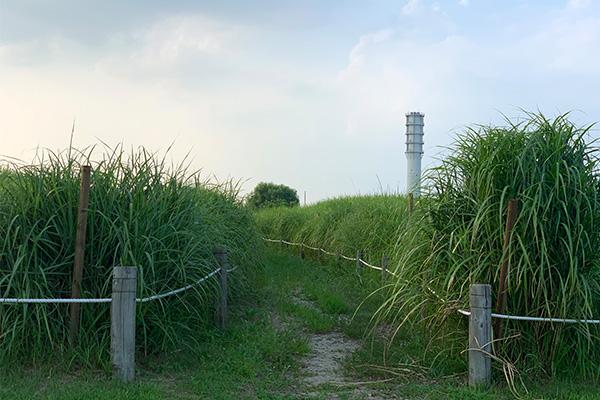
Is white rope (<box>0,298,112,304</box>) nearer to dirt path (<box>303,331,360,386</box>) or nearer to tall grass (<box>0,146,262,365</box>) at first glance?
tall grass (<box>0,146,262,365</box>)

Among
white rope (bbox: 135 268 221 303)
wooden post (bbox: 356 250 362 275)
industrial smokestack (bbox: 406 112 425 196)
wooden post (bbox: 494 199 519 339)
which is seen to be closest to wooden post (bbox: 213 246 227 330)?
white rope (bbox: 135 268 221 303)

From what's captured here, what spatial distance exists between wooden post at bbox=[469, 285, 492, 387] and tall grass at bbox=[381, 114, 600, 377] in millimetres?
233

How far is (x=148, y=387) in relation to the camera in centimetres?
443

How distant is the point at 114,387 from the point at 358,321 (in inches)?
139

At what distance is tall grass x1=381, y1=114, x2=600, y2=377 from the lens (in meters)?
4.70

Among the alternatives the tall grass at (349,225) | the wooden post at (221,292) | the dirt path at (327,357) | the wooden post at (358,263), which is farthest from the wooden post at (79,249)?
the wooden post at (358,263)

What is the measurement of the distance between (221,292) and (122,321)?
181 cm

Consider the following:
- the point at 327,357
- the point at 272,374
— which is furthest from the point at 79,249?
the point at 327,357

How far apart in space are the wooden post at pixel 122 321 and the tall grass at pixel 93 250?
0.15 meters

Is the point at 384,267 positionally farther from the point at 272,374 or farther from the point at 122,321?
the point at 122,321

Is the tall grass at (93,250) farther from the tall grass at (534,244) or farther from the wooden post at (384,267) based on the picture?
the wooden post at (384,267)

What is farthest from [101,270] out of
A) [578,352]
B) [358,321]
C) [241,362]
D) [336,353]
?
[578,352]

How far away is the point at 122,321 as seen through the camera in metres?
4.57

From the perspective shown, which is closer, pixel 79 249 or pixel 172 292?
pixel 79 249
